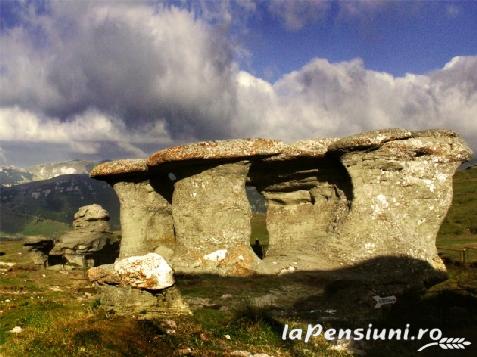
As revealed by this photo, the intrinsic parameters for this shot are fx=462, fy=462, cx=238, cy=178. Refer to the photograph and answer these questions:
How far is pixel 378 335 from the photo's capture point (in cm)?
1327

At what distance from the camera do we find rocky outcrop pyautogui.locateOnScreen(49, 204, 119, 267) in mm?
34938

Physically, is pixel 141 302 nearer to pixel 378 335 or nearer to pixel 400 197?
pixel 378 335

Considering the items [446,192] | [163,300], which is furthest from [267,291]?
[446,192]

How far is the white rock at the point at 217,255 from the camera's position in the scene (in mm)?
18938

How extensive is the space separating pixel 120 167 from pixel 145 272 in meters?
12.2

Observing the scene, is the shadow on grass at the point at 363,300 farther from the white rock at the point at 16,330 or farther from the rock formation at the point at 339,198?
the white rock at the point at 16,330

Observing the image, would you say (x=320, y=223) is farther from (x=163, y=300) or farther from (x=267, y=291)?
(x=163, y=300)

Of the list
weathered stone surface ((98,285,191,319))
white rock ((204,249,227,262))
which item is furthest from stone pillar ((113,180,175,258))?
weathered stone surface ((98,285,191,319))

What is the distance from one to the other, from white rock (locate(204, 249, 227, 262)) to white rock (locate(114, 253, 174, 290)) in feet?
21.7

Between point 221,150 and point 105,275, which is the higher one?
point 221,150

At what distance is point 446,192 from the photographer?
66.0ft

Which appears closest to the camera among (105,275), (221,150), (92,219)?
(105,275)

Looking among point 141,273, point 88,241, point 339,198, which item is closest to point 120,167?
point 339,198

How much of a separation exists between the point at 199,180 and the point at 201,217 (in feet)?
5.17
